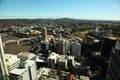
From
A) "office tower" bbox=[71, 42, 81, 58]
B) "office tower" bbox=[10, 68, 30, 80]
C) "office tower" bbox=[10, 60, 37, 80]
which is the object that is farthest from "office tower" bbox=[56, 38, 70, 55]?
"office tower" bbox=[10, 68, 30, 80]

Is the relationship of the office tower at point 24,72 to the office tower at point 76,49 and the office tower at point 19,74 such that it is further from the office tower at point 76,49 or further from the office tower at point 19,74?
the office tower at point 76,49

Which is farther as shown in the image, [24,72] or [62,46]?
[62,46]

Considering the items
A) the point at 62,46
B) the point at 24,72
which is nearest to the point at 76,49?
the point at 62,46

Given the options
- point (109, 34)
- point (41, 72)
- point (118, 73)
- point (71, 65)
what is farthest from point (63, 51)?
point (109, 34)

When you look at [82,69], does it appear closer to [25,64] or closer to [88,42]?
[25,64]

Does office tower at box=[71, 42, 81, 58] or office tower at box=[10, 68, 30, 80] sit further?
office tower at box=[71, 42, 81, 58]

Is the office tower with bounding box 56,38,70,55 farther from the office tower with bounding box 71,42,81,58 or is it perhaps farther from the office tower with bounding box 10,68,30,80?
the office tower with bounding box 10,68,30,80

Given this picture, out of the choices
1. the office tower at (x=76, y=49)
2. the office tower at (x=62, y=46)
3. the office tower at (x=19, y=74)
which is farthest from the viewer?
the office tower at (x=62, y=46)

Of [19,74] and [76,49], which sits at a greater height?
[19,74]

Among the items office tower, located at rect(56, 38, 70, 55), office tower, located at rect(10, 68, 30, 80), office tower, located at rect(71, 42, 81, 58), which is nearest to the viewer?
office tower, located at rect(10, 68, 30, 80)

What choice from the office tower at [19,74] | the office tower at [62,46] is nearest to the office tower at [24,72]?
the office tower at [19,74]

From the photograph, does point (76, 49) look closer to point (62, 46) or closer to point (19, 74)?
point (62, 46)

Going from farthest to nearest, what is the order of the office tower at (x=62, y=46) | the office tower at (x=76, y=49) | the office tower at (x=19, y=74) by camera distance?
the office tower at (x=62, y=46)
the office tower at (x=76, y=49)
the office tower at (x=19, y=74)
